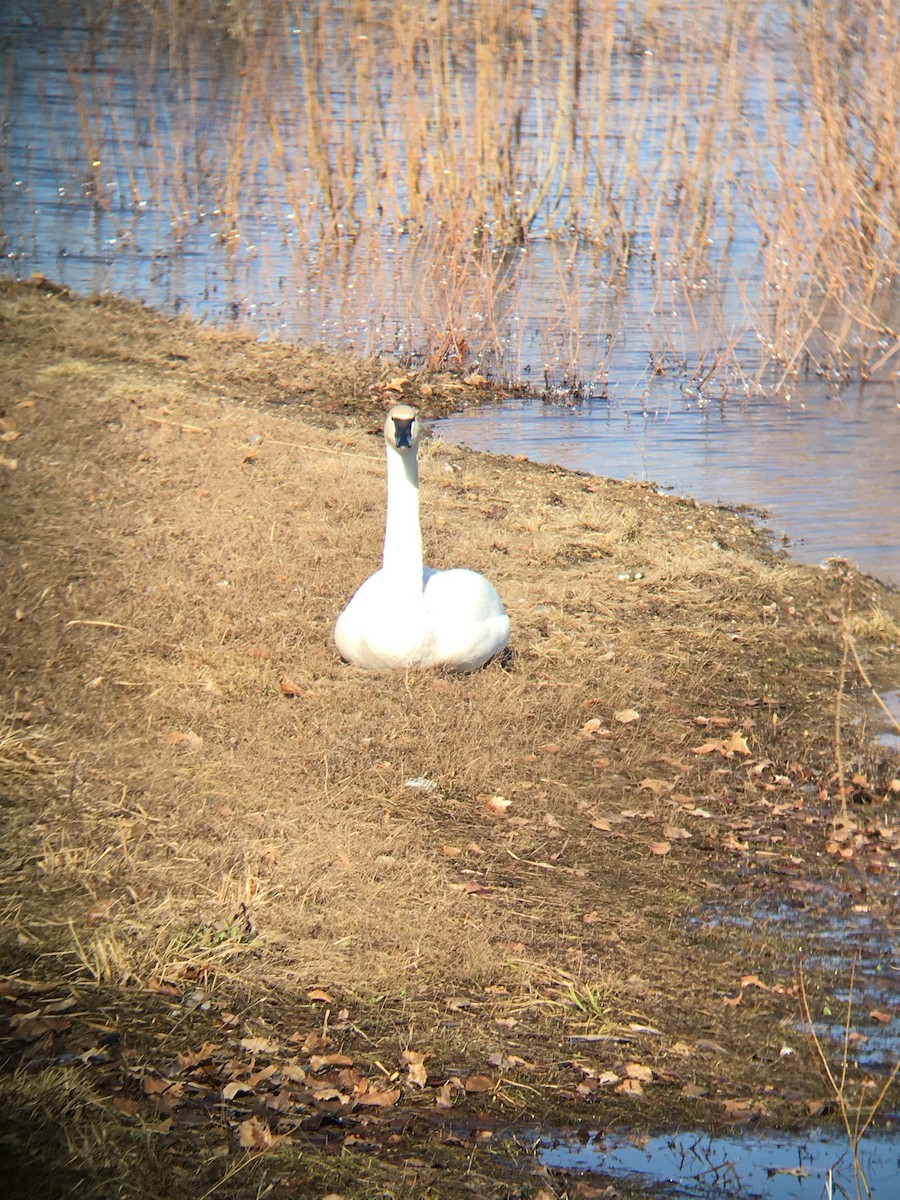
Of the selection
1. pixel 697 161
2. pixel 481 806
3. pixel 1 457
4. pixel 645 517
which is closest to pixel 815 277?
pixel 697 161

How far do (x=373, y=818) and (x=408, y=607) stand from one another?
4.39ft

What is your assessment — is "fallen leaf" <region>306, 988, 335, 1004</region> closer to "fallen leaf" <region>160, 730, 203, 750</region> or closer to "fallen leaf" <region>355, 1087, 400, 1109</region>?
"fallen leaf" <region>355, 1087, 400, 1109</region>

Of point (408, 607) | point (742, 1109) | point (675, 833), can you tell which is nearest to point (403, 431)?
point (408, 607)

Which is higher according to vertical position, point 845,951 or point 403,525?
point 403,525

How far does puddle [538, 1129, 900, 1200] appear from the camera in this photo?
140 inches

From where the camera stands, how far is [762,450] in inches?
472

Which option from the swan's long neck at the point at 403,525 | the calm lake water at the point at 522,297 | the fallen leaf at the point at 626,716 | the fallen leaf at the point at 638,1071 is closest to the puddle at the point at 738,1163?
the fallen leaf at the point at 638,1071

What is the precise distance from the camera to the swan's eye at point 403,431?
20.9ft

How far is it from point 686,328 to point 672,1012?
483 inches

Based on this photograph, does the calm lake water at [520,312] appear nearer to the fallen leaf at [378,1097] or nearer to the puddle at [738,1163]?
the puddle at [738,1163]

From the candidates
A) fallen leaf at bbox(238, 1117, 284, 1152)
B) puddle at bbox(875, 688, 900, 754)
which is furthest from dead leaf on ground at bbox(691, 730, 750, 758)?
fallen leaf at bbox(238, 1117, 284, 1152)

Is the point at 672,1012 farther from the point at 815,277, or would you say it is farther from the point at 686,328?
the point at 686,328

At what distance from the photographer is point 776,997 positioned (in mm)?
4449

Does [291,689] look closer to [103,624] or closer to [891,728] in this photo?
[103,624]
